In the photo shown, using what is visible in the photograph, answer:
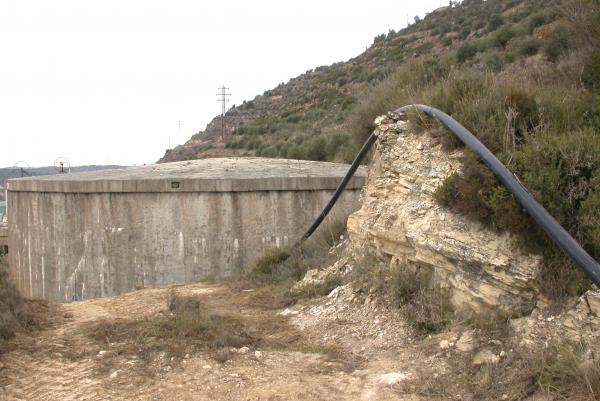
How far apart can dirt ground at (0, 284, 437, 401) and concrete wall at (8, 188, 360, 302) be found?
455 centimetres

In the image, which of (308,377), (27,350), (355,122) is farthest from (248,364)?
(355,122)

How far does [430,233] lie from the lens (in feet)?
14.9

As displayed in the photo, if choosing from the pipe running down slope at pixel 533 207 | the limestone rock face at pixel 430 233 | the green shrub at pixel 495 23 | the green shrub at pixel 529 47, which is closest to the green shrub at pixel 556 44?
the green shrub at pixel 529 47

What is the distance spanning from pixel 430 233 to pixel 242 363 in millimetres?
1761

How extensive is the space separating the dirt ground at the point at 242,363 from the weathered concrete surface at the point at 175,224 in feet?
15.0

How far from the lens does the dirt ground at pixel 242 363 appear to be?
381 centimetres

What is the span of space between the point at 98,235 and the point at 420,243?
7.47 m

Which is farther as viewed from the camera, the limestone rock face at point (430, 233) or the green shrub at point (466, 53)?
the green shrub at point (466, 53)

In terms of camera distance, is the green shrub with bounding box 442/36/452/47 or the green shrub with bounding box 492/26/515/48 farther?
the green shrub with bounding box 442/36/452/47

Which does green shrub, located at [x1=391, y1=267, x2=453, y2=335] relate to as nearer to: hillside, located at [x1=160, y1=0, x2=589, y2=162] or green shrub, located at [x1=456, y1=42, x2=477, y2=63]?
hillside, located at [x1=160, y1=0, x2=589, y2=162]

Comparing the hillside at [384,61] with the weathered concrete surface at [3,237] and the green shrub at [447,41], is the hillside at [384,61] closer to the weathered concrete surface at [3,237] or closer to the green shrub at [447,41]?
the green shrub at [447,41]

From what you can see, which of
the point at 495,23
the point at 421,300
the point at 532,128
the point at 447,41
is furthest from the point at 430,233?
the point at 447,41

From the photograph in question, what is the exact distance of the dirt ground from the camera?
150 inches

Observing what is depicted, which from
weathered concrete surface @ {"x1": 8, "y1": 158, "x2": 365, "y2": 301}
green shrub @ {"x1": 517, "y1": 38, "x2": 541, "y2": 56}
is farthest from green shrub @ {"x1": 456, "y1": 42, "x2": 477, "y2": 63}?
weathered concrete surface @ {"x1": 8, "y1": 158, "x2": 365, "y2": 301}
